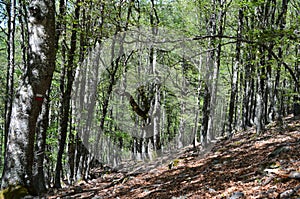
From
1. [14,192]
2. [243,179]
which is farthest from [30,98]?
[243,179]

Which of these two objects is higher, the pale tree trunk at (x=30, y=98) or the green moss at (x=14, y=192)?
the pale tree trunk at (x=30, y=98)

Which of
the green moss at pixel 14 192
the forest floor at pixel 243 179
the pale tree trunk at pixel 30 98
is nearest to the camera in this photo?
the green moss at pixel 14 192

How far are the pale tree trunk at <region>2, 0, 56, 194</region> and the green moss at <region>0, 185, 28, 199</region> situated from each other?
2.6 inches

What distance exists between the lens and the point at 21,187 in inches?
191

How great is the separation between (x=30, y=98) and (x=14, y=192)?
1.55 m

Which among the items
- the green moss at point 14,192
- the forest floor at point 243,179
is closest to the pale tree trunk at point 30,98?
the green moss at point 14,192

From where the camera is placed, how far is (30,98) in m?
4.96

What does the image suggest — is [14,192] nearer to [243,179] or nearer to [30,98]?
[30,98]

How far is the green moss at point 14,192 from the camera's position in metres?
4.72

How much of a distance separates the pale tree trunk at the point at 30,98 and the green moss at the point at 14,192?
0.22 feet

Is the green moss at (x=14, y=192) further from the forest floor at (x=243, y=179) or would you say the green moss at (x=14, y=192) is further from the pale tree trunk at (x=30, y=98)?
the forest floor at (x=243, y=179)

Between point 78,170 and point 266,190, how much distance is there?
13.0m

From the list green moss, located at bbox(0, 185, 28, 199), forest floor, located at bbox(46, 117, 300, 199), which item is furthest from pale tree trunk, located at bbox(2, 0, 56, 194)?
forest floor, located at bbox(46, 117, 300, 199)

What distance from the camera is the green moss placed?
15.5 feet
